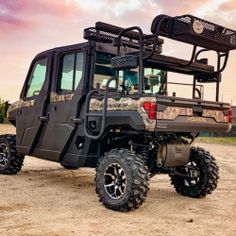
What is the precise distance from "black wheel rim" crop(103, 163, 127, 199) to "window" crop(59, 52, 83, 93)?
1884 mm

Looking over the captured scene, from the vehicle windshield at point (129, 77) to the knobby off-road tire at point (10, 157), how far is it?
3109 mm

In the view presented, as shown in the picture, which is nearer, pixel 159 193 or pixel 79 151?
pixel 79 151

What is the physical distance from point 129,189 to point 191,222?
100 centimetres

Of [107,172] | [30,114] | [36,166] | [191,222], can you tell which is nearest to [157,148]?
[107,172]

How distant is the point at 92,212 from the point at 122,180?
27.0 inches

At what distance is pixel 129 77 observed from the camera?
797cm

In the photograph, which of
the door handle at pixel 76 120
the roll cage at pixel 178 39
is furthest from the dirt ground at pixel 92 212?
the roll cage at pixel 178 39

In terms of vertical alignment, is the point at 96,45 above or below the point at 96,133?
above

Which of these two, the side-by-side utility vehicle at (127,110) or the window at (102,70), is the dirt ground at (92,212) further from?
the window at (102,70)

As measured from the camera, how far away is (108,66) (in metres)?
8.33

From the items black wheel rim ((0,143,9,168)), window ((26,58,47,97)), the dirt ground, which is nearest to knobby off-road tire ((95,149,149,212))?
the dirt ground

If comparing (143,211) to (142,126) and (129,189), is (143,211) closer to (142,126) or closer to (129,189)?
(129,189)

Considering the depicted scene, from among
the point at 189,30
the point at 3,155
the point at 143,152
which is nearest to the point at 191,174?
the point at 143,152

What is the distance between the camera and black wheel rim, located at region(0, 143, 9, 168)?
10.3 metres
